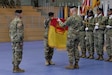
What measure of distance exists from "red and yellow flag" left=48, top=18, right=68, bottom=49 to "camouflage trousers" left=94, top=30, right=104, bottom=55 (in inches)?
54.2

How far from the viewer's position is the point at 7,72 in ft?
26.1

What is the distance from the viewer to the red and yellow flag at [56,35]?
29.1ft

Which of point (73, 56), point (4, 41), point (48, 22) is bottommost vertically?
point (4, 41)

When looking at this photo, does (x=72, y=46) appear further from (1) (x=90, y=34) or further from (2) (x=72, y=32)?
(1) (x=90, y=34)

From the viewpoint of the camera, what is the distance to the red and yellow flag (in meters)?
8.88

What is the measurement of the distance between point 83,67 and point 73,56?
1.76 feet

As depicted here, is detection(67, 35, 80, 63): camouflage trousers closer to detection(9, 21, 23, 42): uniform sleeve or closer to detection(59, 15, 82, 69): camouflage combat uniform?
detection(59, 15, 82, 69): camouflage combat uniform

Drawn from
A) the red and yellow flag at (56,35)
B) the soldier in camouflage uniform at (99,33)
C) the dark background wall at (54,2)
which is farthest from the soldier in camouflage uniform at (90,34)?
the dark background wall at (54,2)

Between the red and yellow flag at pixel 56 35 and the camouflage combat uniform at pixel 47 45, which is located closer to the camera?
the red and yellow flag at pixel 56 35

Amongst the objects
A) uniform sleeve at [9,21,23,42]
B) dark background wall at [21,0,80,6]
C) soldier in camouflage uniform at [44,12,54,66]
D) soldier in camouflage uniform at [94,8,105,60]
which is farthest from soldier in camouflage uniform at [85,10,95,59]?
dark background wall at [21,0,80,6]

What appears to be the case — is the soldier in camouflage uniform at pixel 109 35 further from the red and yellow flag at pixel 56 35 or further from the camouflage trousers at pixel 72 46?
the camouflage trousers at pixel 72 46

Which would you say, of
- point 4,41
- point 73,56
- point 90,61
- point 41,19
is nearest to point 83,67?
point 73,56

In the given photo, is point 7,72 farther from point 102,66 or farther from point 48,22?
point 102,66

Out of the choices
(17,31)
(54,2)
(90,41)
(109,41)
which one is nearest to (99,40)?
(109,41)
